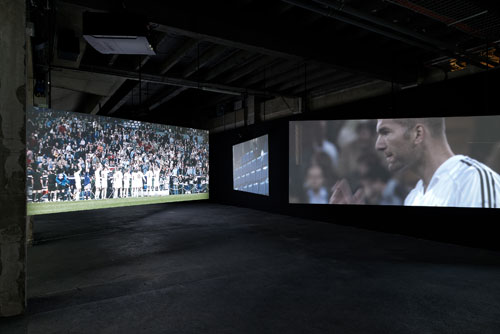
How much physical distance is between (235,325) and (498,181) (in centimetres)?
486

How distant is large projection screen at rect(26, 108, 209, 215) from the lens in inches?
190

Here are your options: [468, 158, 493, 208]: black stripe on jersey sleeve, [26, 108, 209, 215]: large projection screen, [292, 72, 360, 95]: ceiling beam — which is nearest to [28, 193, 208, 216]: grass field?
[26, 108, 209, 215]: large projection screen

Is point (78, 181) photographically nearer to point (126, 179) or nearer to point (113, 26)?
point (126, 179)

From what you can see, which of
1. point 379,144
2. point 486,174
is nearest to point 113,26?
point 379,144

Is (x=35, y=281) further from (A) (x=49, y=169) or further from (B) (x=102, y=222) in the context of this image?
(B) (x=102, y=222)

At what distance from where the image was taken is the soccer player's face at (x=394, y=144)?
5.28 m

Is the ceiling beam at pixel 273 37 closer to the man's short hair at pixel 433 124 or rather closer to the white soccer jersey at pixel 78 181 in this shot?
the man's short hair at pixel 433 124

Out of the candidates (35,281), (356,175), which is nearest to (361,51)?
(356,175)

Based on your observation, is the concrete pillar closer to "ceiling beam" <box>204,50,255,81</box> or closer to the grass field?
the grass field

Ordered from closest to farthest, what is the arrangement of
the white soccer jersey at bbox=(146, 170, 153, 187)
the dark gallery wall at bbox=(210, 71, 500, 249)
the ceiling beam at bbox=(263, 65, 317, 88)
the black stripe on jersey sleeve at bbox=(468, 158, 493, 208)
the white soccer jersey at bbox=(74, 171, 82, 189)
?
the black stripe on jersey sleeve at bbox=(468, 158, 493, 208)
the dark gallery wall at bbox=(210, 71, 500, 249)
the white soccer jersey at bbox=(74, 171, 82, 189)
the white soccer jersey at bbox=(146, 170, 153, 187)
the ceiling beam at bbox=(263, 65, 317, 88)

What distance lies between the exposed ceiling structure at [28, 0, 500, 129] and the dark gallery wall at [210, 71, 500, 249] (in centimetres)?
45

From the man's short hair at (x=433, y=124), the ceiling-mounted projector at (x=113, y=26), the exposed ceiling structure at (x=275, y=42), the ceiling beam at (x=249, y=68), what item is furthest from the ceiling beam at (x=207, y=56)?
the man's short hair at (x=433, y=124)

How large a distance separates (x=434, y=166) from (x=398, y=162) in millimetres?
591

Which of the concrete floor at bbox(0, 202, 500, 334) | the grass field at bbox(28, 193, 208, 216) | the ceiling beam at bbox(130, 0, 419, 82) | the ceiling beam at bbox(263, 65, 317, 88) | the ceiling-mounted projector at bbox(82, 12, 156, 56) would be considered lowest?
the concrete floor at bbox(0, 202, 500, 334)
